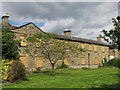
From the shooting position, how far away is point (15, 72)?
10250 millimetres

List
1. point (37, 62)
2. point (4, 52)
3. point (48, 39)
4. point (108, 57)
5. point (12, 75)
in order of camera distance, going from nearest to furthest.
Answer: point (12, 75) → point (4, 52) → point (48, 39) → point (37, 62) → point (108, 57)

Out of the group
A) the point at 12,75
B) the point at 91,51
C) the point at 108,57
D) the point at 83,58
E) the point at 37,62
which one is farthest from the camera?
the point at 108,57

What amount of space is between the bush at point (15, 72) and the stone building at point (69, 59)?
4.67 meters

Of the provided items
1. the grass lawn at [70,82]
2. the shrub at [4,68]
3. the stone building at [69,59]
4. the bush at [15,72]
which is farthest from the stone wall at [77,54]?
the bush at [15,72]

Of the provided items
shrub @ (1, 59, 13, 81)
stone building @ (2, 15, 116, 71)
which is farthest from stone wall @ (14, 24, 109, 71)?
shrub @ (1, 59, 13, 81)

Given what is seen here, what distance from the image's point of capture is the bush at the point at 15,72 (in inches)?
399

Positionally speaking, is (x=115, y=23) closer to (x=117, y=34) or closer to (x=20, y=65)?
(x=117, y=34)

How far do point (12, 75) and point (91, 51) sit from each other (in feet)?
76.7

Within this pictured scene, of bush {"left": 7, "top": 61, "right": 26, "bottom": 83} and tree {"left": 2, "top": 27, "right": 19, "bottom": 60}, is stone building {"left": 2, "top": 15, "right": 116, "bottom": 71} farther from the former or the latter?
bush {"left": 7, "top": 61, "right": 26, "bottom": 83}

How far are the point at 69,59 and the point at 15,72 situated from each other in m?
6.40

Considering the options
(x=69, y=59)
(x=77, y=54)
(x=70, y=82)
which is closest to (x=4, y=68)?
(x=70, y=82)

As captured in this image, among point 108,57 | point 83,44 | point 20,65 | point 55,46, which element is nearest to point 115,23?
point 55,46

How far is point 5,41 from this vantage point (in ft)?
36.1

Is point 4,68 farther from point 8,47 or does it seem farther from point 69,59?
point 69,59
